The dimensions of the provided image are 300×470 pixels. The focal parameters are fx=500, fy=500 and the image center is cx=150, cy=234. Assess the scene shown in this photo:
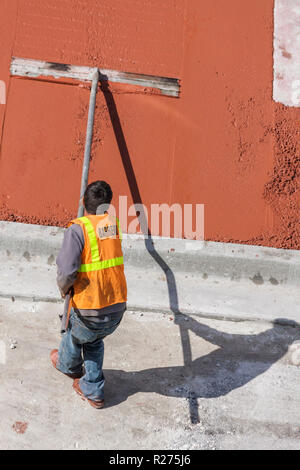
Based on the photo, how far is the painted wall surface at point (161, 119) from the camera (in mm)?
5016

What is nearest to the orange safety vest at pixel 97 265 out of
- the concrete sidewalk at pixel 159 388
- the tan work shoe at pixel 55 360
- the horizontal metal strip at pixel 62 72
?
the tan work shoe at pixel 55 360

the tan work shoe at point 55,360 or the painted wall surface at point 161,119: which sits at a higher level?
the painted wall surface at point 161,119

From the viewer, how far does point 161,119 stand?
16.9 ft

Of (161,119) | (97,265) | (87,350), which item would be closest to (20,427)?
(87,350)

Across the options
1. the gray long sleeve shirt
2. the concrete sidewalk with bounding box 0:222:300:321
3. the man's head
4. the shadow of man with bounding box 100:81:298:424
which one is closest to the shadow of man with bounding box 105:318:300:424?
the shadow of man with bounding box 100:81:298:424

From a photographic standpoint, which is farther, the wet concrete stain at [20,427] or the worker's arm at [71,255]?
the wet concrete stain at [20,427]

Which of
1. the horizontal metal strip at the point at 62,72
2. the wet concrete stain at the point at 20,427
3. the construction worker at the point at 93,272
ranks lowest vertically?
the wet concrete stain at the point at 20,427

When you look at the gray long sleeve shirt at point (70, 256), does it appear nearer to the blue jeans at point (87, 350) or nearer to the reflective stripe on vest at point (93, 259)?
the reflective stripe on vest at point (93, 259)

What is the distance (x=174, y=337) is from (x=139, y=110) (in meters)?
2.30

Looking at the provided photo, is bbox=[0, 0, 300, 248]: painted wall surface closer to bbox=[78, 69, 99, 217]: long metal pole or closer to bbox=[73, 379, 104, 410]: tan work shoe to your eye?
bbox=[78, 69, 99, 217]: long metal pole

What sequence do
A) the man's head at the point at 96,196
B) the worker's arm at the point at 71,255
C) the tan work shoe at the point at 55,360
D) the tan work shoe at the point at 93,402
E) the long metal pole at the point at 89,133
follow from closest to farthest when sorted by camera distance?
the worker's arm at the point at 71,255 < the man's head at the point at 96,196 < the tan work shoe at the point at 93,402 < the tan work shoe at the point at 55,360 < the long metal pole at the point at 89,133

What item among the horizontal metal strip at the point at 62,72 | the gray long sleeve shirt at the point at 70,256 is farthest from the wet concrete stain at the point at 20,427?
the horizontal metal strip at the point at 62,72

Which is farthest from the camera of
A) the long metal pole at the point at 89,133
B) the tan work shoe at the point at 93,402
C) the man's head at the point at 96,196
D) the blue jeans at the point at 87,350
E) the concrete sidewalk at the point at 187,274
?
the concrete sidewalk at the point at 187,274
